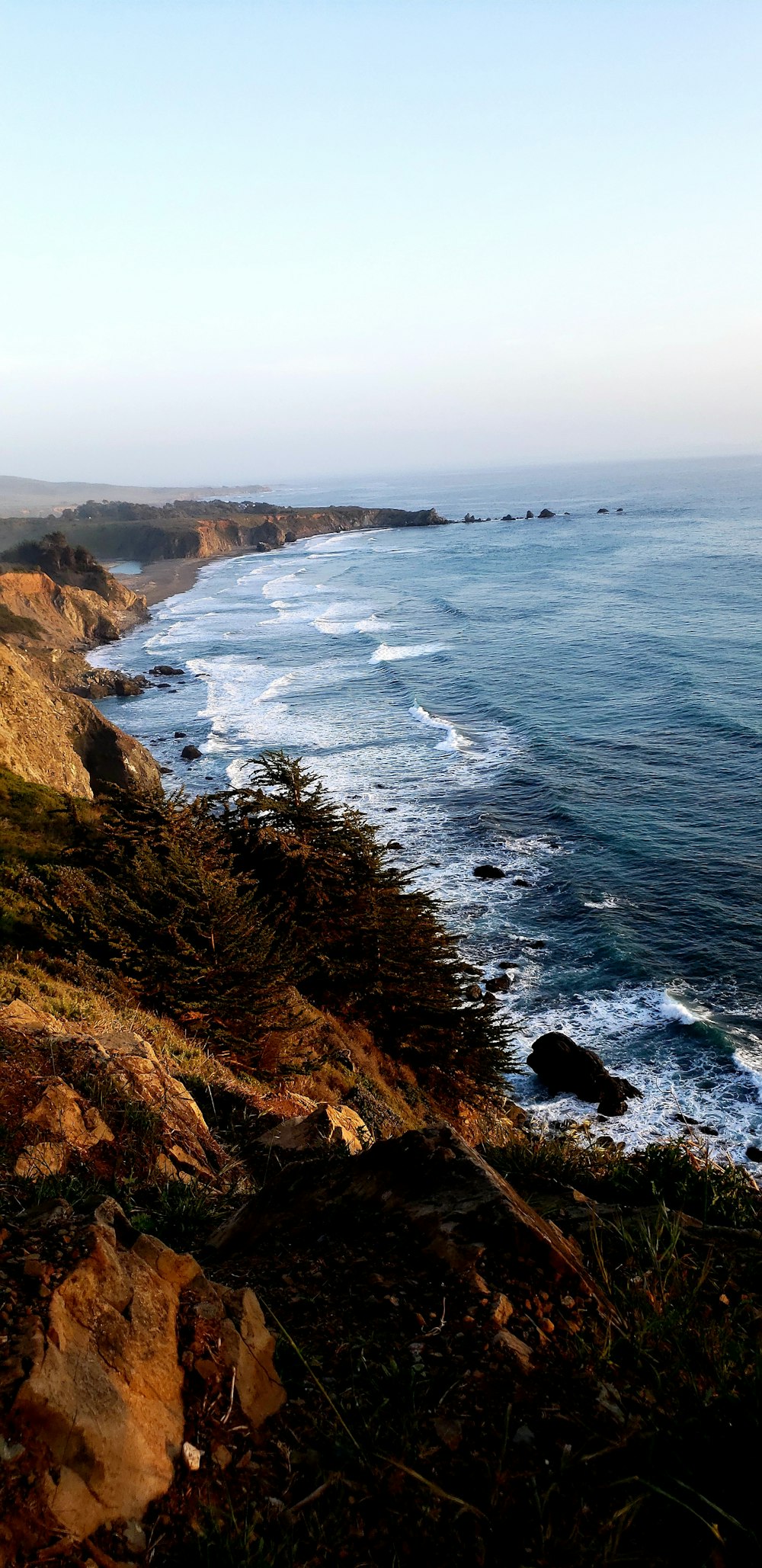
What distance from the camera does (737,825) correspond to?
30469 mm

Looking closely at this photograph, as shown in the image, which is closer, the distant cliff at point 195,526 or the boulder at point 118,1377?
the boulder at point 118,1377

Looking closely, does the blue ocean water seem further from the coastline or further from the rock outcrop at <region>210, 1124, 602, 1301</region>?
the rock outcrop at <region>210, 1124, 602, 1301</region>

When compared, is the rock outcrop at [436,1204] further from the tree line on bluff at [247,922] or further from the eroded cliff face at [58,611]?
the eroded cliff face at [58,611]

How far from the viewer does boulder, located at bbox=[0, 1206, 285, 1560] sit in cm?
288

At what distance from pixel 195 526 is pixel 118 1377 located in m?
145

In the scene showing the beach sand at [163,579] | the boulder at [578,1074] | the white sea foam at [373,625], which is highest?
the beach sand at [163,579]

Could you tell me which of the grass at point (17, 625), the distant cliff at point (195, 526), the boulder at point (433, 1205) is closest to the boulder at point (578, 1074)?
the boulder at point (433, 1205)

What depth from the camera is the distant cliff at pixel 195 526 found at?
13512 cm

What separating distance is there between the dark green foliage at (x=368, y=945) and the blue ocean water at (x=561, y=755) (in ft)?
11.3

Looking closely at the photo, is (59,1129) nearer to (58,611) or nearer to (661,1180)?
(661,1180)

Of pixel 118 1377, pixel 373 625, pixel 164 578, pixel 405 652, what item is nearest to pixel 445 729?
pixel 405 652

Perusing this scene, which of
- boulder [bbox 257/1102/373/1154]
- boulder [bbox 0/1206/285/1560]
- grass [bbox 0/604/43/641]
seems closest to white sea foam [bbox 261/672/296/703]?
grass [bbox 0/604/43/641]

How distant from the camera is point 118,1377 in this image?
10.6 ft

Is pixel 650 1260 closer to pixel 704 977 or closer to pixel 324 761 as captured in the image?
pixel 704 977
